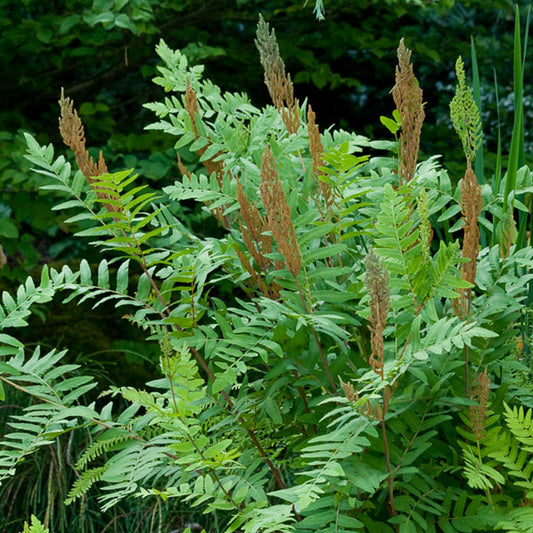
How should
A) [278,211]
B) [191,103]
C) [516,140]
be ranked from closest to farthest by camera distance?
[278,211] → [191,103] → [516,140]

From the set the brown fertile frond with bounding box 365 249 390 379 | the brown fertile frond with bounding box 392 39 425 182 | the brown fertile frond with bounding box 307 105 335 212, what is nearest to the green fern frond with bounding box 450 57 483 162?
the brown fertile frond with bounding box 392 39 425 182

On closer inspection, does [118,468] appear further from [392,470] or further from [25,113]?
[25,113]

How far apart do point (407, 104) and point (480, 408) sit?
0.56 meters

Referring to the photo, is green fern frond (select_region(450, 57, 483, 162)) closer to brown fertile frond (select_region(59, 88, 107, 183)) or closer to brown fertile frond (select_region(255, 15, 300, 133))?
brown fertile frond (select_region(255, 15, 300, 133))

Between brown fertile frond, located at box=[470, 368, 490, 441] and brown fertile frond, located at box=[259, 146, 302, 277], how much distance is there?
36cm

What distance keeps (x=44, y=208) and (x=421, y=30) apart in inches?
144

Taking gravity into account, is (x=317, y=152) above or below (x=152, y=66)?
below

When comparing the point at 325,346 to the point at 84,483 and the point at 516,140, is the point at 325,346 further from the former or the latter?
the point at 516,140

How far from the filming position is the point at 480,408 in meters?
1.22

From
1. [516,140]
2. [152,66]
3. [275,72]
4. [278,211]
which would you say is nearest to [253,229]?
[278,211]

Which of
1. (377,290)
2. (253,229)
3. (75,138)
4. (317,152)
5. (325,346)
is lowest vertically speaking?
(325,346)

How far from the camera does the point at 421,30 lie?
591cm

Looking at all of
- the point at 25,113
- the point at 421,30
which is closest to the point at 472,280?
the point at 25,113

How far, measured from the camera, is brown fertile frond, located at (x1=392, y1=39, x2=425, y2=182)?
134 cm
